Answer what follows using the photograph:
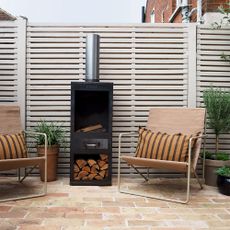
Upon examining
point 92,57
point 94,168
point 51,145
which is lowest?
point 94,168

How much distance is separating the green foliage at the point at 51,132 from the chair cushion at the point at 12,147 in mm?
495

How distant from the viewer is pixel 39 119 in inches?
181

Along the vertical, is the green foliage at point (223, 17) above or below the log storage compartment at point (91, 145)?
above

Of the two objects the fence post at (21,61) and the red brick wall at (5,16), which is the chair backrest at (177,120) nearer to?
the fence post at (21,61)

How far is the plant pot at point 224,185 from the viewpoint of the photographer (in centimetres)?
375

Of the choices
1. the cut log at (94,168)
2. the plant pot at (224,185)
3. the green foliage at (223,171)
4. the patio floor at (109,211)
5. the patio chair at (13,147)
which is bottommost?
the patio floor at (109,211)

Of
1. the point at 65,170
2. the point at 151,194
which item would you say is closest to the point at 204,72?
the point at 151,194

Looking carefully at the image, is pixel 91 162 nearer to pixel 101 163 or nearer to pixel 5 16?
pixel 101 163

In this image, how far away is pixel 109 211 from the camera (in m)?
3.15

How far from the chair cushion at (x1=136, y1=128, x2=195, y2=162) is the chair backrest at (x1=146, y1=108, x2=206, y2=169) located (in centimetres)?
32

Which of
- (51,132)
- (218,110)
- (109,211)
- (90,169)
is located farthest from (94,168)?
(218,110)

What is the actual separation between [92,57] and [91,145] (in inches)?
42.9

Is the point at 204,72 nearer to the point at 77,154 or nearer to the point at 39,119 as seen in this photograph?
the point at 77,154

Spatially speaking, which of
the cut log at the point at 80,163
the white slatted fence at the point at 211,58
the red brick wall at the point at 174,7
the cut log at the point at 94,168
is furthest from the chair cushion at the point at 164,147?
the red brick wall at the point at 174,7
